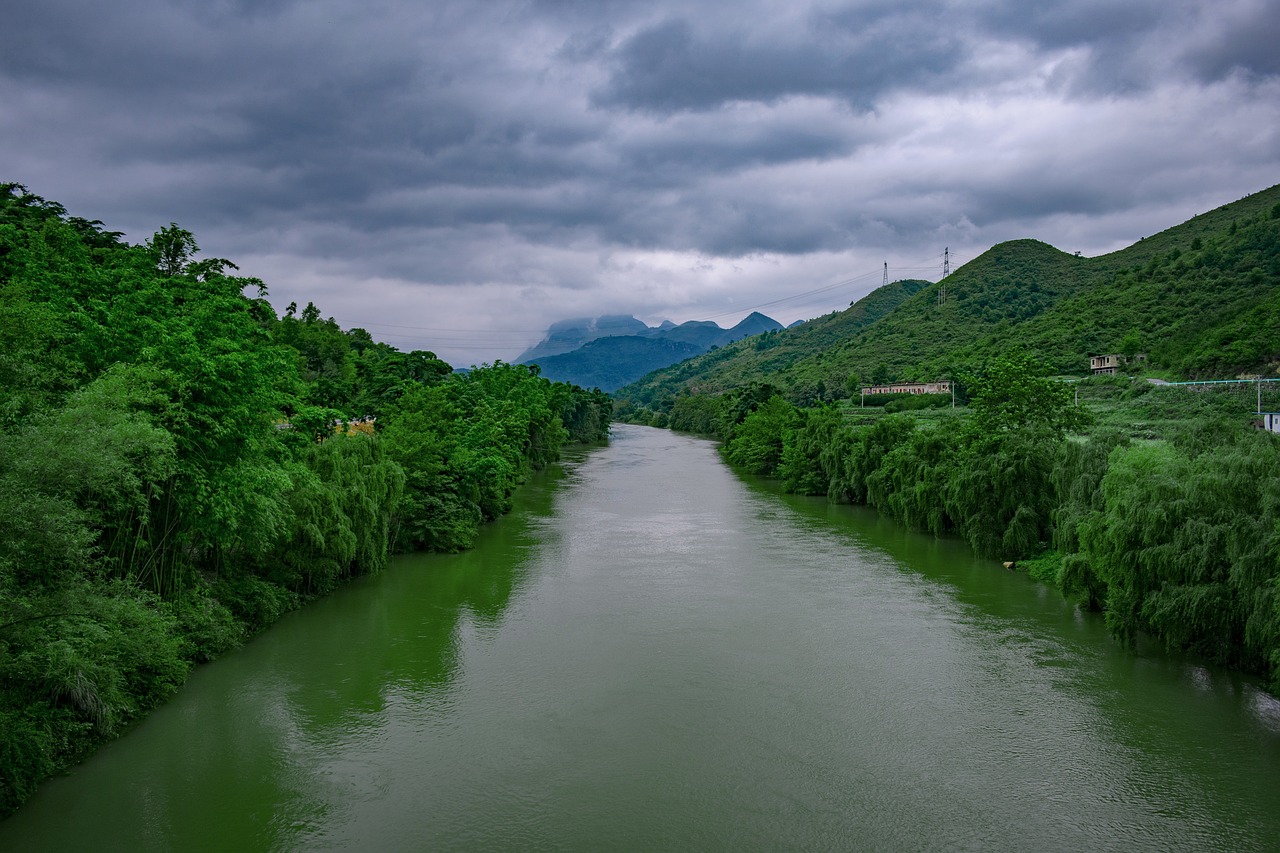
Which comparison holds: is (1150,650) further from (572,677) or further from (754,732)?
(572,677)

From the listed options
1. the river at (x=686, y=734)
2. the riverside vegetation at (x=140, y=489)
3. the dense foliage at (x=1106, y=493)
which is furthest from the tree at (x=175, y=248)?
the dense foliage at (x=1106, y=493)

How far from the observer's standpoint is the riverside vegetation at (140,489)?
12531 mm

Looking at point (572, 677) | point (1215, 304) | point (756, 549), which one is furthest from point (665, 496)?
point (1215, 304)

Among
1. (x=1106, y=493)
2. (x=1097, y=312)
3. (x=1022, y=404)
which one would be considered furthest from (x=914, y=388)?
(x=1106, y=493)

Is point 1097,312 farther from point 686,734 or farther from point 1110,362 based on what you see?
point 686,734

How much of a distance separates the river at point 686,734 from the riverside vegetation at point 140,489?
1.23 m

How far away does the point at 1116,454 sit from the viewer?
22.6m

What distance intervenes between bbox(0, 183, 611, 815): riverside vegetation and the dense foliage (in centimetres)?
2066

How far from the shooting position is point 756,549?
33031 millimetres

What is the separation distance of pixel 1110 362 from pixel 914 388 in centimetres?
2387

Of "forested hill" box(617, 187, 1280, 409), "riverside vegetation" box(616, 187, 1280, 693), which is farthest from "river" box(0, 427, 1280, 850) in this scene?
"forested hill" box(617, 187, 1280, 409)

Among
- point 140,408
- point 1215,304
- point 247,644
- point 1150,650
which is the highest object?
point 1215,304

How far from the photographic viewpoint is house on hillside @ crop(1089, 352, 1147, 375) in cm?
7094

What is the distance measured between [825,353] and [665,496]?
4589 inches
